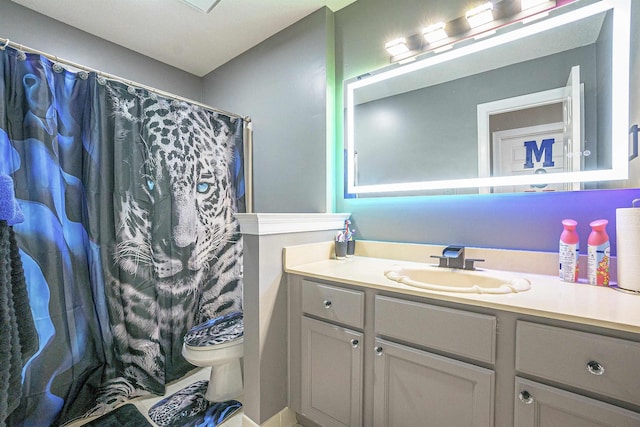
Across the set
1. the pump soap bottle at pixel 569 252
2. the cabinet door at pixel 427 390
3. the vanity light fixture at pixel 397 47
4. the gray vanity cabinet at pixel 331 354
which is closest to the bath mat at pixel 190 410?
the gray vanity cabinet at pixel 331 354

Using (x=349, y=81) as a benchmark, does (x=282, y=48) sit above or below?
above

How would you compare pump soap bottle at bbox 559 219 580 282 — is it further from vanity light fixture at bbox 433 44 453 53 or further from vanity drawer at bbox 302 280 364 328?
vanity light fixture at bbox 433 44 453 53

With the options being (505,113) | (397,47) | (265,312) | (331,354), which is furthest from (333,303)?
(397,47)

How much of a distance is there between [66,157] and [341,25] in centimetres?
177

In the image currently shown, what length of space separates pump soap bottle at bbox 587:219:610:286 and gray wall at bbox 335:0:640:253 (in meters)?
0.12

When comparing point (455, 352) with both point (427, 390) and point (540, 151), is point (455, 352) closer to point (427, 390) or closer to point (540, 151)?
point (427, 390)

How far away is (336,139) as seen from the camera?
1905mm

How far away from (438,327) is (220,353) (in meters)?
1.14

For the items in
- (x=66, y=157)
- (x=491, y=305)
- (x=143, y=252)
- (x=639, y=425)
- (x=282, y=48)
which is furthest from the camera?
(x=282, y=48)

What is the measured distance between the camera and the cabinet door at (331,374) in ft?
3.99

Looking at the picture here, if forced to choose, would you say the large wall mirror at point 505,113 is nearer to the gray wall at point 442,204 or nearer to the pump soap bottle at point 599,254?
the gray wall at point 442,204

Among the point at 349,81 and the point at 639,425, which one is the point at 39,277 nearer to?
the point at 349,81


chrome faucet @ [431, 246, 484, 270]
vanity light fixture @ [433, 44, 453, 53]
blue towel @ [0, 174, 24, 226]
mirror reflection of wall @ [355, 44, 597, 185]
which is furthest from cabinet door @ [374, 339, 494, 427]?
vanity light fixture @ [433, 44, 453, 53]

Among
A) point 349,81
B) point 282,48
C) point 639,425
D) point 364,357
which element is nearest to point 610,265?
point 639,425
